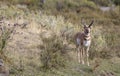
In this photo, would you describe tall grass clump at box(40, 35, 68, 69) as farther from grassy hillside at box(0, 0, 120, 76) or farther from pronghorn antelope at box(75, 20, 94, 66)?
pronghorn antelope at box(75, 20, 94, 66)

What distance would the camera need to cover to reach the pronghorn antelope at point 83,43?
12648 millimetres

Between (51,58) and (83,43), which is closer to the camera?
(51,58)

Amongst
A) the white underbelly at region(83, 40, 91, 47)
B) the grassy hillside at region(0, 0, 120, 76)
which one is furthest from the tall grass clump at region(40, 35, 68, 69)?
the white underbelly at region(83, 40, 91, 47)

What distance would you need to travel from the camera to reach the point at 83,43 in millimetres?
12773

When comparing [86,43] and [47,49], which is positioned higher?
[47,49]

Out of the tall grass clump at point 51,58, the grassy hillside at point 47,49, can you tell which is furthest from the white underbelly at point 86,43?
the tall grass clump at point 51,58

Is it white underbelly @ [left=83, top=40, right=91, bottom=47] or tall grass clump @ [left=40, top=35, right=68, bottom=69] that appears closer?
tall grass clump @ [left=40, top=35, right=68, bottom=69]

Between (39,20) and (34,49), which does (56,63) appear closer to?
(34,49)

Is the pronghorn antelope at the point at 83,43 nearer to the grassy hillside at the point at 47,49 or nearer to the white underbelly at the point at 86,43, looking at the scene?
the white underbelly at the point at 86,43

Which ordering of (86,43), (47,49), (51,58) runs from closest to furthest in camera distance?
(51,58) → (47,49) → (86,43)

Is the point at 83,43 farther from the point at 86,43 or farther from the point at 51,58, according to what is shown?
the point at 51,58

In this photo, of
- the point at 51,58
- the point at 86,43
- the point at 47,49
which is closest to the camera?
the point at 51,58

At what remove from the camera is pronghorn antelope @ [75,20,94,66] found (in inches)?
498

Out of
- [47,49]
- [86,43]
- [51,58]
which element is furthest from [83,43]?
[51,58]
